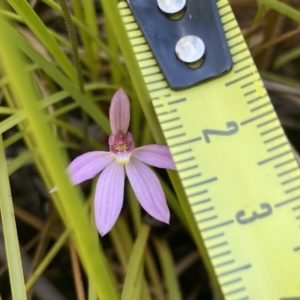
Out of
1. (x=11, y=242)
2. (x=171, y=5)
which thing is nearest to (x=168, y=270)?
(x=11, y=242)

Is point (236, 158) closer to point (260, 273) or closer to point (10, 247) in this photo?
point (260, 273)

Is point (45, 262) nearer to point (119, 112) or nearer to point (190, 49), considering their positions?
point (119, 112)

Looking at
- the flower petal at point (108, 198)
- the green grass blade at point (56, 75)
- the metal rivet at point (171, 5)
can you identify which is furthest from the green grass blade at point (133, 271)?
the metal rivet at point (171, 5)

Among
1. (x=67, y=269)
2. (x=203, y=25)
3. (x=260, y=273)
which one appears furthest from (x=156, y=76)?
(x=67, y=269)

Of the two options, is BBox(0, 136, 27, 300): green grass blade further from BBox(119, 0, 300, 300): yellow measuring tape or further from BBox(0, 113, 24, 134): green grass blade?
BBox(119, 0, 300, 300): yellow measuring tape

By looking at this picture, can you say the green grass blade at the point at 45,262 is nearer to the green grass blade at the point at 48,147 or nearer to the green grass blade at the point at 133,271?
the green grass blade at the point at 133,271

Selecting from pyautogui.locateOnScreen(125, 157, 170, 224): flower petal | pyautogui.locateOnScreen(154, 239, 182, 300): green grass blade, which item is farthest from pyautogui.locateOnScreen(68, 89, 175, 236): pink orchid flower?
pyautogui.locateOnScreen(154, 239, 182, 300): green grass blade

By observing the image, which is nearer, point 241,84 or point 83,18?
point 241,84
